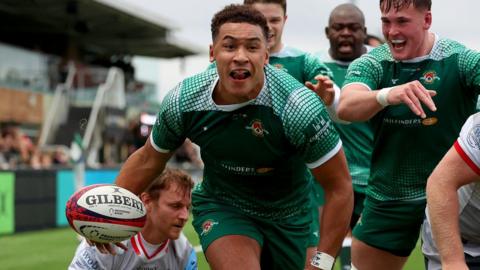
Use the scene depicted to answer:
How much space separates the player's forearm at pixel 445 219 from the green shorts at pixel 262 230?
1.48 metres

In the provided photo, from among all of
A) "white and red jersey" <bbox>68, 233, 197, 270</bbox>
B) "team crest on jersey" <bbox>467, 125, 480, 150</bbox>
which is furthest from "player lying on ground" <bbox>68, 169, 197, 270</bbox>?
"team crest on jersey" <bbox>467, 125, 480, 150</bbox>

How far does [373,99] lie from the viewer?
5.39 meters

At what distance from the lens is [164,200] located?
21.1 feet

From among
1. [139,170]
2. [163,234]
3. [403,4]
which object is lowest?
[163,234]

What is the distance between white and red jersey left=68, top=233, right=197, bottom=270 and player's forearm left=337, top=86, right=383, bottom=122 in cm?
166

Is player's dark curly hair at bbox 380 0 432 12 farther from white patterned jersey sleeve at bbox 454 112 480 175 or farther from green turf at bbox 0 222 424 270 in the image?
green turf at bbox 0 222 424 270

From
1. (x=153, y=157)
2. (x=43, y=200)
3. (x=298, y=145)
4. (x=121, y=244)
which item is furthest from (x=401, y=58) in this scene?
(x=43, y=200)

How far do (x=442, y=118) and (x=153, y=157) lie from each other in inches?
75.8

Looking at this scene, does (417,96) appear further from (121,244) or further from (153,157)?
(121,244)

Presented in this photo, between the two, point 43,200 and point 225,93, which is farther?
point 43,200

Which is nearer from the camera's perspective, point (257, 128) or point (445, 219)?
point (445, 219)

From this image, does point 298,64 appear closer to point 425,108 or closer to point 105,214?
point 425,108

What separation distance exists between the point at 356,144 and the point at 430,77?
2.38 m

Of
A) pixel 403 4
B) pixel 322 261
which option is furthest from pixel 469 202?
pixel 403 4
